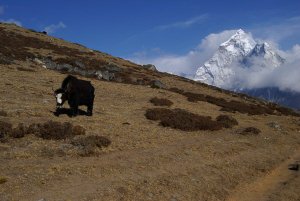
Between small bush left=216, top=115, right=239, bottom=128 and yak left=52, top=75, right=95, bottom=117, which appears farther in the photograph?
small bush left=216, top=115, right=239, bottom=128

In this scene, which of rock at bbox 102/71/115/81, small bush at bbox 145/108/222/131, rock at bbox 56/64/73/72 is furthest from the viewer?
rock at bbox 102/71/115/81

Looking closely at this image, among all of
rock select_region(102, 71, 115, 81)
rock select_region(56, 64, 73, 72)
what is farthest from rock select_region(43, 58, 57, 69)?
rock select_region(102, 71, 115, 81)

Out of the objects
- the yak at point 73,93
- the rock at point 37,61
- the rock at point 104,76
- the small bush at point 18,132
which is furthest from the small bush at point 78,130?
the rock at point 37,61

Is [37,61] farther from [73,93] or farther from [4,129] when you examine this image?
[4,129]

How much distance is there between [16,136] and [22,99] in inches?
292

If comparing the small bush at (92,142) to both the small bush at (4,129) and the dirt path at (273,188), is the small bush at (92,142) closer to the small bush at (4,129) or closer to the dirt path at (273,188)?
the small bush at (4,129)

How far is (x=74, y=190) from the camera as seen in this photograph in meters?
6.88

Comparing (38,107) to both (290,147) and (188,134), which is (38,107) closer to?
(188,134)

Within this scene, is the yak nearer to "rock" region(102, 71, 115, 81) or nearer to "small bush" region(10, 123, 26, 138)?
"small bush" region(10, 123, 26, 138)

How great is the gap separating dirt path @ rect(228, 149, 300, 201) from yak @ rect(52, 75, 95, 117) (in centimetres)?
1007

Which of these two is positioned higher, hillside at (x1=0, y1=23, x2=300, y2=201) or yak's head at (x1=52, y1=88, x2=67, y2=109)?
yak's head at (x1=52, y1=88, x2=67, y2=109)

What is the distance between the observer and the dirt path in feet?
26.9

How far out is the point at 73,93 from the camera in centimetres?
1386

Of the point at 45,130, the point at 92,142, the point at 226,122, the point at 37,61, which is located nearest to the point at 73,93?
the point at 45,130
